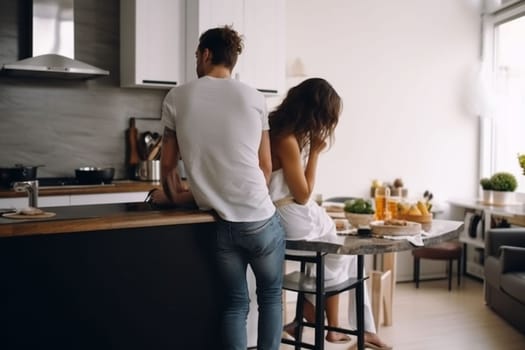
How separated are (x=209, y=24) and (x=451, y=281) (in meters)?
3.07

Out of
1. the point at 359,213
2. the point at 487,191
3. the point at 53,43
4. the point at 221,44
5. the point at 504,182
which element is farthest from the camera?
the point at 487,191

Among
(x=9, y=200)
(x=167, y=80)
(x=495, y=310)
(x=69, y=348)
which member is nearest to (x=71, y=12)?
(x=167, y=80)

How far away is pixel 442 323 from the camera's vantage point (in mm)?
4172

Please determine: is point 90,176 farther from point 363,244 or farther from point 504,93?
point 504,93

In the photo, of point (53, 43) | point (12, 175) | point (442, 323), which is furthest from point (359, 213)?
point (53, 43)

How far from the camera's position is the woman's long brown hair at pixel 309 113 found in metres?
2.66

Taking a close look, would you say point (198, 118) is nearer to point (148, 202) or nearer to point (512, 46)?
point (148, 202)

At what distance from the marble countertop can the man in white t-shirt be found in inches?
6.1

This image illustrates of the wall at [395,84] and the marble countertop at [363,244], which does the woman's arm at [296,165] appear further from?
the wall at [395,84]

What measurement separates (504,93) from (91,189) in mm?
3922

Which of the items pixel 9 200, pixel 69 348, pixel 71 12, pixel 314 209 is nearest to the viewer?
pixel 69 348

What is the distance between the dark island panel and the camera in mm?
2094

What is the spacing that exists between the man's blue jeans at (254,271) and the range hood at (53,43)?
2317mm

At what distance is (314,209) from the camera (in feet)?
9.16
